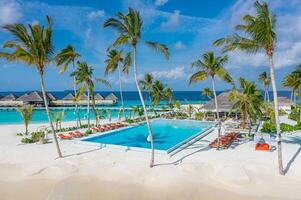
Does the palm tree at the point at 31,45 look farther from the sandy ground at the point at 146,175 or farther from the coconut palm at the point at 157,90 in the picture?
the coconut palm at the point at 157,90

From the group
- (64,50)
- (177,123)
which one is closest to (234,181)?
(64,50)

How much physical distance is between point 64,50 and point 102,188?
22.6ft

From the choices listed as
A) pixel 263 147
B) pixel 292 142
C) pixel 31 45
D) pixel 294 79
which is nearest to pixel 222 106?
pixel 294 79

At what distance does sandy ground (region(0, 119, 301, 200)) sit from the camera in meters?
8.08

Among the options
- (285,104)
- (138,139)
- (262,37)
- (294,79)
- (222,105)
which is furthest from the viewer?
(285,104)

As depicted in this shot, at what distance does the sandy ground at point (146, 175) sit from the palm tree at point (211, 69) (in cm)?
317

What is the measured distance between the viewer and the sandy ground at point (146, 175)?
8.08m

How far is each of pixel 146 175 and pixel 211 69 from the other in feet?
23.4

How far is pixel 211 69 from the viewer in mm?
13469

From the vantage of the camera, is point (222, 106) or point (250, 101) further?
point (222, 106)

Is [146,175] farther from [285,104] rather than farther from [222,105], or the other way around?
[285,104]

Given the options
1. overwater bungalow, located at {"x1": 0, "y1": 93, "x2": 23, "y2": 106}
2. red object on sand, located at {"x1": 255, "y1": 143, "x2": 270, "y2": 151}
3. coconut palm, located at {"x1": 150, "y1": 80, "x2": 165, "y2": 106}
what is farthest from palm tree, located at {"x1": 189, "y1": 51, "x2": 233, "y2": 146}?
overwater bungalow, located at {"x1": 0, "y1": 93, "x2": 23, "y2": 106}

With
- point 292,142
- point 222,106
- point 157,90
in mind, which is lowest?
point 292,142

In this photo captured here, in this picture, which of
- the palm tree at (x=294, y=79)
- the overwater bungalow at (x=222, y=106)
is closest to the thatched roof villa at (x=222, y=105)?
the overwater bungalow at (x=222, y=106)
